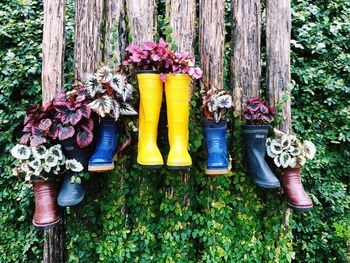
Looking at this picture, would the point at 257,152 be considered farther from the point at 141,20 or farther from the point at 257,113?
the point at 141,20

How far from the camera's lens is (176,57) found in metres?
1.77

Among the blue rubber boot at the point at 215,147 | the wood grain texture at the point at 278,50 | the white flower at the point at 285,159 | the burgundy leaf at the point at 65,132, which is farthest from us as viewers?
the wood grain texture at the point at 278,50

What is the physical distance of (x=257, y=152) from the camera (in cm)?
186

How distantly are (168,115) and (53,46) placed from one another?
76 cm

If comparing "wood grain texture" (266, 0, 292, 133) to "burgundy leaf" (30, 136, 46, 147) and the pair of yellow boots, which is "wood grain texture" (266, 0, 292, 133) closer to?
the pair of yellow boots

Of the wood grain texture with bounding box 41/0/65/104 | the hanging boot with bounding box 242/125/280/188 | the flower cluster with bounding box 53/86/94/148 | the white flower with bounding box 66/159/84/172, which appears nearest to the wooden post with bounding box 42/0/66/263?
the wood grain texture with bounding box 41/0/65/104

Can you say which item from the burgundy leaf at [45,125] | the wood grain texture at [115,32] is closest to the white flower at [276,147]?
the wood grain texture at [115,32]

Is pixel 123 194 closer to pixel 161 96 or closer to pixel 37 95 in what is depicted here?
pixel 161 96

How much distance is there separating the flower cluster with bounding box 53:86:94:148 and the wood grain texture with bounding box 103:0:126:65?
30 centimetres

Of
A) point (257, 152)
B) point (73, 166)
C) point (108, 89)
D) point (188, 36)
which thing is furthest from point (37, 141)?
point (257, 152)

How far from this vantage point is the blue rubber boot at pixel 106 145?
1734 millimetres

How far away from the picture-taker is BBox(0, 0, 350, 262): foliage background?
76.7 inches

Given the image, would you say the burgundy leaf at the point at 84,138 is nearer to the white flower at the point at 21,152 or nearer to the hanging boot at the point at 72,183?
the hanging boot at the point at 72,183

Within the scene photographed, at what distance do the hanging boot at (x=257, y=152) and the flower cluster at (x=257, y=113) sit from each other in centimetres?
5
